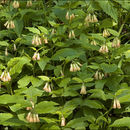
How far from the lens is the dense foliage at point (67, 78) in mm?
2951

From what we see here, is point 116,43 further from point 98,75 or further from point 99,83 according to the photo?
point 99,83

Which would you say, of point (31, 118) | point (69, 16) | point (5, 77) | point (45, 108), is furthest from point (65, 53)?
point (31, 118)

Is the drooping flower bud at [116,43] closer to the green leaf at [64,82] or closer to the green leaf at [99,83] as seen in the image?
the green leaf at [99,83]

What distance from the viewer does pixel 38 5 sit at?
520cm

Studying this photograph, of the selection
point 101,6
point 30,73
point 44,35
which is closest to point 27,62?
point 30,73

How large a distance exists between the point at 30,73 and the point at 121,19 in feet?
A: 6.54

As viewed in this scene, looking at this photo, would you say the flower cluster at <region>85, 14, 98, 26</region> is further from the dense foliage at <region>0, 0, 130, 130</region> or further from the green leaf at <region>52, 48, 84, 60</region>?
the green leaf at <region>52, 48, 84, 60</region>

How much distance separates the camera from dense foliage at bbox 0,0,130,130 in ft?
9.68

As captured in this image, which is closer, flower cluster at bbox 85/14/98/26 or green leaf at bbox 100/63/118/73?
green leaf at bbox 100/63/118/73

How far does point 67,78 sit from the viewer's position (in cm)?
348

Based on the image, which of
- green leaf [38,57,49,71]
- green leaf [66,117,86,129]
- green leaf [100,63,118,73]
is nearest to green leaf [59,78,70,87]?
green leaf [38,57,49,71]

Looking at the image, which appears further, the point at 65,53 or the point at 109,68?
the point at 65,53

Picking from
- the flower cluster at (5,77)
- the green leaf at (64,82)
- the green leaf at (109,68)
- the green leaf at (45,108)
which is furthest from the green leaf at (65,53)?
the green leaf at (45,108)

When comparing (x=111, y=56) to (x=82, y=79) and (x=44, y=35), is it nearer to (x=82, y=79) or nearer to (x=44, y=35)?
(x=82, y=79)
